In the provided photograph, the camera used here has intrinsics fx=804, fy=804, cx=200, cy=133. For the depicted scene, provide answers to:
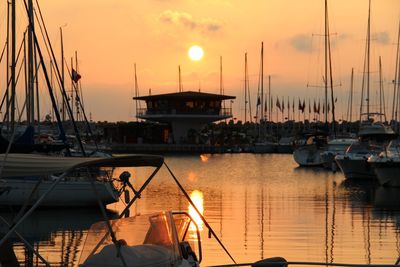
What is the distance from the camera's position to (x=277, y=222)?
107 feet

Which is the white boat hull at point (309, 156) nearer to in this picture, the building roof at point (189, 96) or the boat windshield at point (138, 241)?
the building roof at point (189, 96)

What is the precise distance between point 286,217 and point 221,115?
306ft

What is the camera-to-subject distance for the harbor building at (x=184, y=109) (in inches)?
5000

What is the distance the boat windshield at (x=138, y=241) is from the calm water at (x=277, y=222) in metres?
7.51

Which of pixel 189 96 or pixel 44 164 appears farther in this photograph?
pixel 189 96

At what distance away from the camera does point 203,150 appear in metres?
128

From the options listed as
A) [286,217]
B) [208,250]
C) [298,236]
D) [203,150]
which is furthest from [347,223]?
[203,150]

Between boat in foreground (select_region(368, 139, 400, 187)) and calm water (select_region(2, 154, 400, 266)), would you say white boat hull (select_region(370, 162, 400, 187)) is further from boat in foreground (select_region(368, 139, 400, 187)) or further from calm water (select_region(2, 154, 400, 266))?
calm water (select_region(2, 154, 400, 266))

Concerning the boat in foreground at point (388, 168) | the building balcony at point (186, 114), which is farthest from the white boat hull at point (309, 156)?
the building balcony at point (186, 114)

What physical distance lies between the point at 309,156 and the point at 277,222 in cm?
5017

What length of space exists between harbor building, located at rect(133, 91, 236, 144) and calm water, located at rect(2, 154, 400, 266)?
69.2 meters

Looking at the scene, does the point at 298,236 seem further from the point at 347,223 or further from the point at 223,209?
the point at 223,209

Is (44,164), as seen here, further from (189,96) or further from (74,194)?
(189,96)

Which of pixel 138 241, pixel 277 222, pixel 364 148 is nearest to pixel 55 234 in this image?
pixel 277 222
